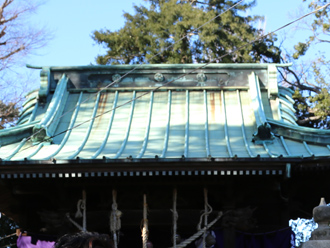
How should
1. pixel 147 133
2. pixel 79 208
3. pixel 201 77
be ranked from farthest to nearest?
pixel 201 77 → pixel 147 133 → pixel 79 208

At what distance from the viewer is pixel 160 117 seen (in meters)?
13.2

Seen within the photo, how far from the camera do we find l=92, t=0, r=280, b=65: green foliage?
955 inches

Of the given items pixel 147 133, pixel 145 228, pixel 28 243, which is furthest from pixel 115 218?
pixel 147 133

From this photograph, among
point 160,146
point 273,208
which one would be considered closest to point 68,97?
point 160,146

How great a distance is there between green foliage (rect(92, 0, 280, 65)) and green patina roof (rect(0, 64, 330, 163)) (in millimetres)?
9371

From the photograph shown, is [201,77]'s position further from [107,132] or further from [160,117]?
[107,132]

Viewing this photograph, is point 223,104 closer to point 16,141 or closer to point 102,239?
point 16,141

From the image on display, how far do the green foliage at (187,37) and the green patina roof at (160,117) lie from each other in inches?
369

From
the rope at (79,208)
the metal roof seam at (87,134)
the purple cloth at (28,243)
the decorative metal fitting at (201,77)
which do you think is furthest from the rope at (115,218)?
the decorative metal fitting at (201,77)

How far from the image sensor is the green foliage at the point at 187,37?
24266 millimetres

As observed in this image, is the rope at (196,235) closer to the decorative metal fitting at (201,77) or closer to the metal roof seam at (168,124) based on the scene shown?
the metal roof seam at (168,124)

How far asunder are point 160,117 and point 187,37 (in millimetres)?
12403

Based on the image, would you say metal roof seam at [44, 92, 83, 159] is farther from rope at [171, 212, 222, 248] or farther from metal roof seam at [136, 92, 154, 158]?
rope at [171, 212, 222, 248]

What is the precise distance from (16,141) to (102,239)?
30.3 ft
